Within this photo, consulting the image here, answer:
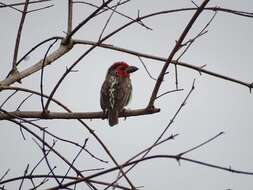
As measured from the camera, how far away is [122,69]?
7719 millimetres

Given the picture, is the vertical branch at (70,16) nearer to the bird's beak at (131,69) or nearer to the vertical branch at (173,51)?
the vertical branch at (173,51)

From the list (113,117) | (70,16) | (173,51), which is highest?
(70,16)

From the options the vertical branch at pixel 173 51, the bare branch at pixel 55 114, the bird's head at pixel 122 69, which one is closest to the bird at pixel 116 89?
the bird's head at pixel 122 69

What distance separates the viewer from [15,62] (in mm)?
4172

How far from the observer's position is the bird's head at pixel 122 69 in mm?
7659

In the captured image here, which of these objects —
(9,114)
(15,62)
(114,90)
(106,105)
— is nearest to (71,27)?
(15,62)

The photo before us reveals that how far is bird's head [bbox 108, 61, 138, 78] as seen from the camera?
7659mm

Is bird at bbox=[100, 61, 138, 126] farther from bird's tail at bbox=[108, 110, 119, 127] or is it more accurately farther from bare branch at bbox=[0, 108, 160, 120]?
bare branch at bbox=[0, 108, 160, 120]

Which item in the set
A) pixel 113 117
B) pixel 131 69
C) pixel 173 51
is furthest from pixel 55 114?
pixel 131 69

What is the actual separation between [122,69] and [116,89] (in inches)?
19.7

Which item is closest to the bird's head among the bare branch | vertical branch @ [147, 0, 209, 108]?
the bare branch

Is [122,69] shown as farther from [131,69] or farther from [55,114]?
[55,114]

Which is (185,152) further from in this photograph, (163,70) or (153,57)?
(153,57)

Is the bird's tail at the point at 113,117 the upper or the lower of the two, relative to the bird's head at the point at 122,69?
lower
